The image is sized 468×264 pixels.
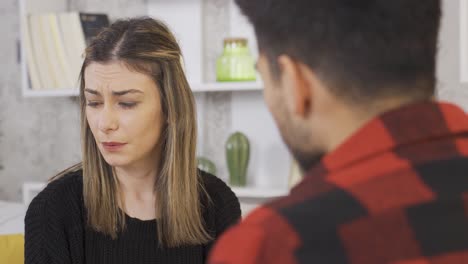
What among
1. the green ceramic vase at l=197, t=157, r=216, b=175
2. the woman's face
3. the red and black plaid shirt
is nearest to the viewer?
the red and black plaid shirt

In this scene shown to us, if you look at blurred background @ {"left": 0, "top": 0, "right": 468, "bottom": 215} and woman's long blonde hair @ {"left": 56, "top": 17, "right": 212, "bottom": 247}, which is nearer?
woman's long blonde hair @ {"left": 56, "top": 17, "right": 212, "bottom": 247}

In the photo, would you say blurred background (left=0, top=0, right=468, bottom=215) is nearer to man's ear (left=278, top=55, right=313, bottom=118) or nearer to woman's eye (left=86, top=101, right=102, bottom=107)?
woman's eye (left=86, top=101, right=102, bottom=107)

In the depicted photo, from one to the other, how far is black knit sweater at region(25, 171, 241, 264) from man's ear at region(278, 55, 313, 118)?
3.80ft

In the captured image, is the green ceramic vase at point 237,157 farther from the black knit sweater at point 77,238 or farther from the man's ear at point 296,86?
the man's ear at point 296,86

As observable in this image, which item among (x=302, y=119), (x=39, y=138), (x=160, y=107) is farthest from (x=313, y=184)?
(x=39, y=138)

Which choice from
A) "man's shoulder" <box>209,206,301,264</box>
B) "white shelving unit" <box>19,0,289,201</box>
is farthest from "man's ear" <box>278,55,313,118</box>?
"white shelving unit" <box>19,0,289,201</box>

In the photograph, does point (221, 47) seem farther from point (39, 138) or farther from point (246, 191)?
point (39, 138)

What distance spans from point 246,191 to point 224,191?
0.68 m

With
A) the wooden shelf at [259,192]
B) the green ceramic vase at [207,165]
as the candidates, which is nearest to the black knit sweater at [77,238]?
the wooden shelf at [259,192]

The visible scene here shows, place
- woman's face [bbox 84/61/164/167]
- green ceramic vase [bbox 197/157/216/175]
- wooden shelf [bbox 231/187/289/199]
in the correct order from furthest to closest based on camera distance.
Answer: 1. green ceramic vase [bbox 197/157/216/175]
2. wooden shelf [bbox 231/187/289/199]
3. woman's face [bbox 84/61/164/167]

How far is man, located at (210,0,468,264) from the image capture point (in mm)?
605

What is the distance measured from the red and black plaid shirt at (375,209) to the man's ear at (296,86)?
56 mm

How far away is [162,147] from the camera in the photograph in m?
1.81

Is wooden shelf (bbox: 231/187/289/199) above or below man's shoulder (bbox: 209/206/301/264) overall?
below
